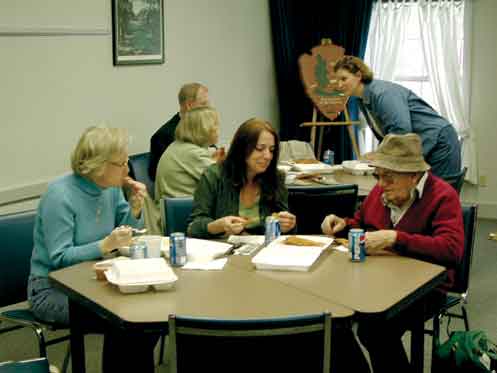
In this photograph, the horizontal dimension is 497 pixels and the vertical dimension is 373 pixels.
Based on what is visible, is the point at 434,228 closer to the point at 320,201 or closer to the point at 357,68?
the point at 320,201

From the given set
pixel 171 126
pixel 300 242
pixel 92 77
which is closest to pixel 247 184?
pixel 300 242

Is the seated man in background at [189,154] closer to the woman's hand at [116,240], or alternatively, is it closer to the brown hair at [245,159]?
the brown hair at [245,159]

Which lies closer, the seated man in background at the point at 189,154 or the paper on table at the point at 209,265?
the paper on table at the point at 209,265

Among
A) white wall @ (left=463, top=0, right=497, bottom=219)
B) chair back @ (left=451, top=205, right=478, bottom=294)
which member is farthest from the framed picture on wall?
white wall @ (left=463, top=0, right=497, bottom=219)

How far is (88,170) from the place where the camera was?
295cm

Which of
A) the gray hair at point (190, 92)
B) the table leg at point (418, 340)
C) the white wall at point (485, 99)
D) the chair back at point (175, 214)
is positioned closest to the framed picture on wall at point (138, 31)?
the gray hair at point (190, 92)

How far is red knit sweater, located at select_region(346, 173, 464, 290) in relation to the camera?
284 centimetres

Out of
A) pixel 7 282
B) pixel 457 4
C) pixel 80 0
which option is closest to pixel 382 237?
pixel 7 282

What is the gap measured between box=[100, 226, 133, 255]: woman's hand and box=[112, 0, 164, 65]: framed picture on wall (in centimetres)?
244

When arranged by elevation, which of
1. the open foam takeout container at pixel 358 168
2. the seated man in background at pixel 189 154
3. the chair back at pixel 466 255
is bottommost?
the chair back at pixel 466 255

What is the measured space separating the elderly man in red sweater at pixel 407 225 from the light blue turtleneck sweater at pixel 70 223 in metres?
1.09

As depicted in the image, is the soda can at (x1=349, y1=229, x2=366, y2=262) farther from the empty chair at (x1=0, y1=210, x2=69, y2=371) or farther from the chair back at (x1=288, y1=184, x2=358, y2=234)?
the empty chair at (x1=0, y1=210, x2=69, y2=371)

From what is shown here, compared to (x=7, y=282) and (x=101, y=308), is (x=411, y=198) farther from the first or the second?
(x=7, y=282)

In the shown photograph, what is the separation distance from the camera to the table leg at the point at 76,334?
274 cm
